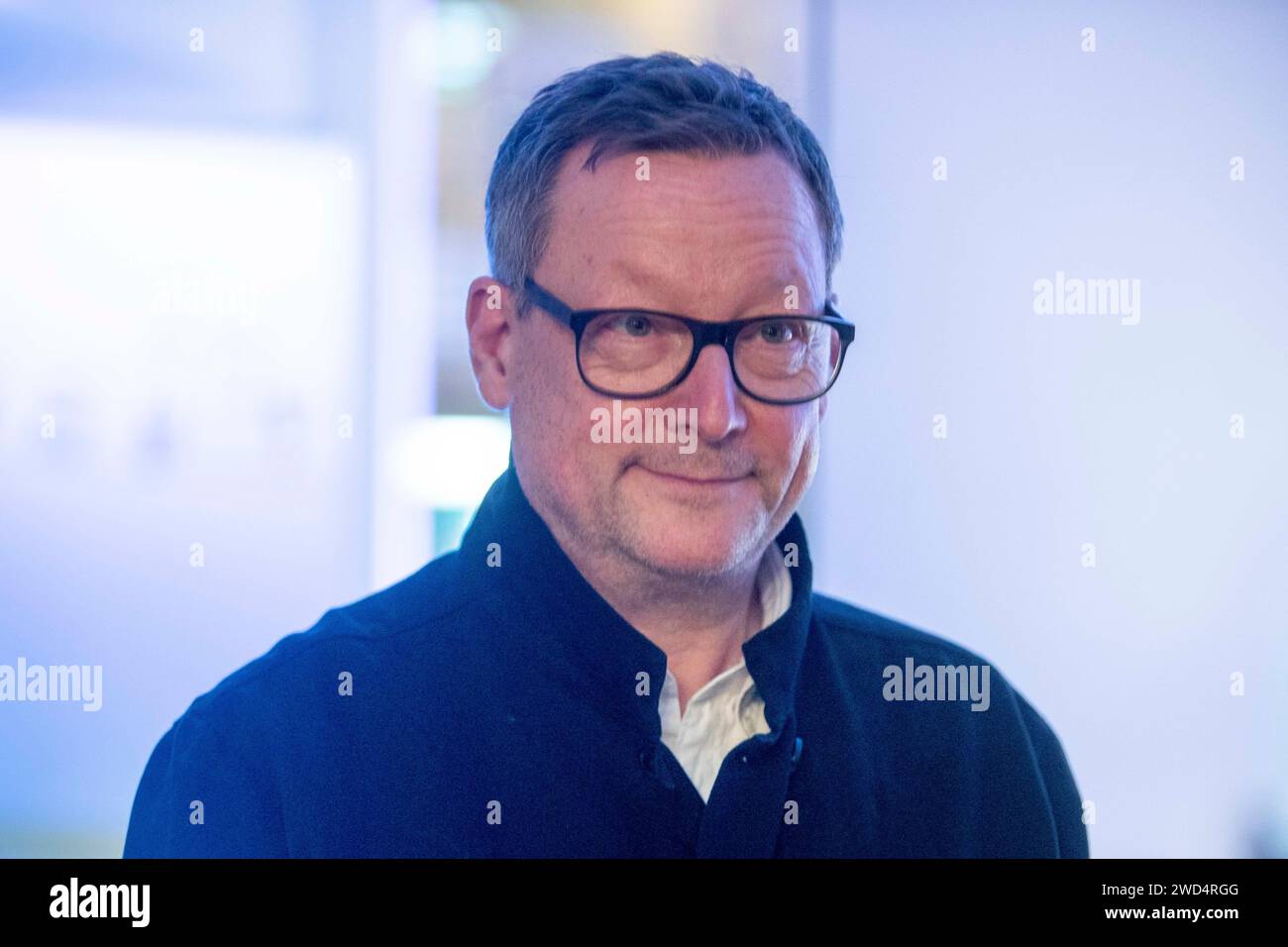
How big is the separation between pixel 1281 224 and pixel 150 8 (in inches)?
64.2

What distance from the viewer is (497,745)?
59.3 inches

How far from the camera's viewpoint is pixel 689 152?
4.80ft

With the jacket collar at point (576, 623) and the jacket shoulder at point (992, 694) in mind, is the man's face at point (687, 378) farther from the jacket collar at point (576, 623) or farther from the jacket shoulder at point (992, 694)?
the jacket shoulder at point (992, 694)

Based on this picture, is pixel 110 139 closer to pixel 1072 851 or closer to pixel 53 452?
pixel 53 452

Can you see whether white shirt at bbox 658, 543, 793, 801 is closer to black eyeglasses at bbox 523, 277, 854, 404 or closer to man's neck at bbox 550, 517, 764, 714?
man's neck at bbox 550, 517, 764, 714

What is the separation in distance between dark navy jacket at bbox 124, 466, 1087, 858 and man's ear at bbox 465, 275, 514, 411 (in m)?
0.11

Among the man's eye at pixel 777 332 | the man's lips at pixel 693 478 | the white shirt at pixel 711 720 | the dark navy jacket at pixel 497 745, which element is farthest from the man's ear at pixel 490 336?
the white shirt at pixel 711 720

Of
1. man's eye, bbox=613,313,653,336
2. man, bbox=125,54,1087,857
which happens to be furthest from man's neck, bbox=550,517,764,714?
man's eye, bbox=613,313,653,336

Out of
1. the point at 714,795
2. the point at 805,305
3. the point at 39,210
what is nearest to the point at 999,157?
the point at 805,305

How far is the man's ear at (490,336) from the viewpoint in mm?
1529

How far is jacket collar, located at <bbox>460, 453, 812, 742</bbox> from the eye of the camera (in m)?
1.46

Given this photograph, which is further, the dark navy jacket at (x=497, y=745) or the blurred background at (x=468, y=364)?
the blurred background at (x=468, y=364)

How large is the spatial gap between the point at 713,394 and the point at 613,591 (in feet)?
0.94
